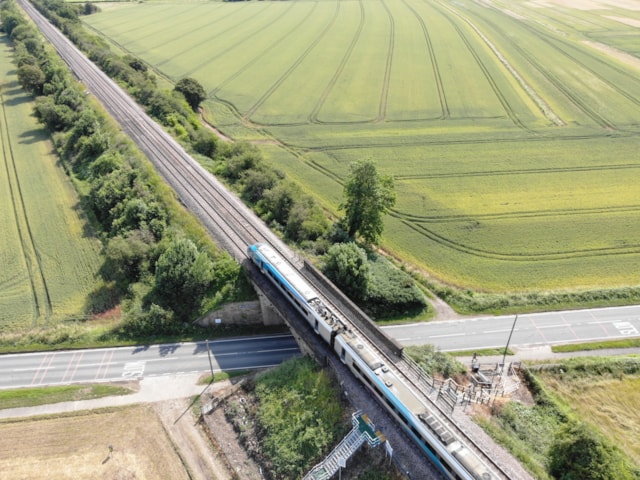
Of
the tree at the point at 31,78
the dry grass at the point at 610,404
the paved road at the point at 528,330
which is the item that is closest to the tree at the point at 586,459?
the dry grass at the point at 610,404

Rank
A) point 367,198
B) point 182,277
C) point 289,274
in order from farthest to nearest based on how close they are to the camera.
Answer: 1. point 367,198
2. point 182,277
3. point 289,274

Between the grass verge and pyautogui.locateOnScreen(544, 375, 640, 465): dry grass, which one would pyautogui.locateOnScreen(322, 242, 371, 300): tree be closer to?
A: pyautogui.locateOnScreen(544, 375, 640, 465): dry grass

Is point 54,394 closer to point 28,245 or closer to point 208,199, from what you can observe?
→ point 28,245

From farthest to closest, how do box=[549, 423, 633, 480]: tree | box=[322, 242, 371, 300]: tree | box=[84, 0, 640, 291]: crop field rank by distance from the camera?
box=[84, 0, 640, 291]: crop field → box=[322, 242, 371, 300]: tree → box=[549, 423, 633, 480]: tree

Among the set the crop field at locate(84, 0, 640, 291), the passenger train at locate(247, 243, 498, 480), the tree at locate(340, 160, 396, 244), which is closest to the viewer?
the passenger train at locate(247, 243, 498, 480)

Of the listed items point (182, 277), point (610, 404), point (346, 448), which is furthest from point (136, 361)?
point (610, 404)

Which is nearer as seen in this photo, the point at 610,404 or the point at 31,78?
the point at 610,404

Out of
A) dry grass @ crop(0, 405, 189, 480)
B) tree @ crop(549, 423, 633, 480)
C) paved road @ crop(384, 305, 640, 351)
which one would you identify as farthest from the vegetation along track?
tree @ crop(549, 423, 633, 480)
